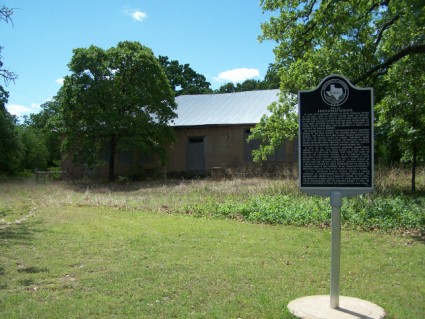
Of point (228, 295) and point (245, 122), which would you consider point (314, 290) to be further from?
point (245, 122)

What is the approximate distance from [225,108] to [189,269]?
28.1 meters

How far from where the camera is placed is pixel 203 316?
544 centimetres

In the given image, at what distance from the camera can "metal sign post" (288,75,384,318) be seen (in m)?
5.88

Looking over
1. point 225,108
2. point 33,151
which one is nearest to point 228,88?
point 33,151

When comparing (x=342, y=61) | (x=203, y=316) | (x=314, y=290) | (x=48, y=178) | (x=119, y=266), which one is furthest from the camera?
(x=48, y=178)

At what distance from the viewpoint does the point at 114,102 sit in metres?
29.3

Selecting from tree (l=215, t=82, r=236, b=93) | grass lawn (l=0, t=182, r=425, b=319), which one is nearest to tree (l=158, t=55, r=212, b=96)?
tree (l=215, t=82, r=236, b=93)

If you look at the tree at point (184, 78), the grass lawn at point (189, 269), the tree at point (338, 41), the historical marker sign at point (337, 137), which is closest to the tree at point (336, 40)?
the tree at point (338, 41)

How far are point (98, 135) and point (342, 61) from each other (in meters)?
17.6

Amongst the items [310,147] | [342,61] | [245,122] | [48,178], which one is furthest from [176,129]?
[310,147]

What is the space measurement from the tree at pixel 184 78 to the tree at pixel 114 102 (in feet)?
108

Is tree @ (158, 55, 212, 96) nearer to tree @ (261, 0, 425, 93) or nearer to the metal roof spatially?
the metal roof

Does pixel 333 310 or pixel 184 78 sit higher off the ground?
pixel 184 78

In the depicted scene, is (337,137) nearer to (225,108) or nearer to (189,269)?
(189,269)
